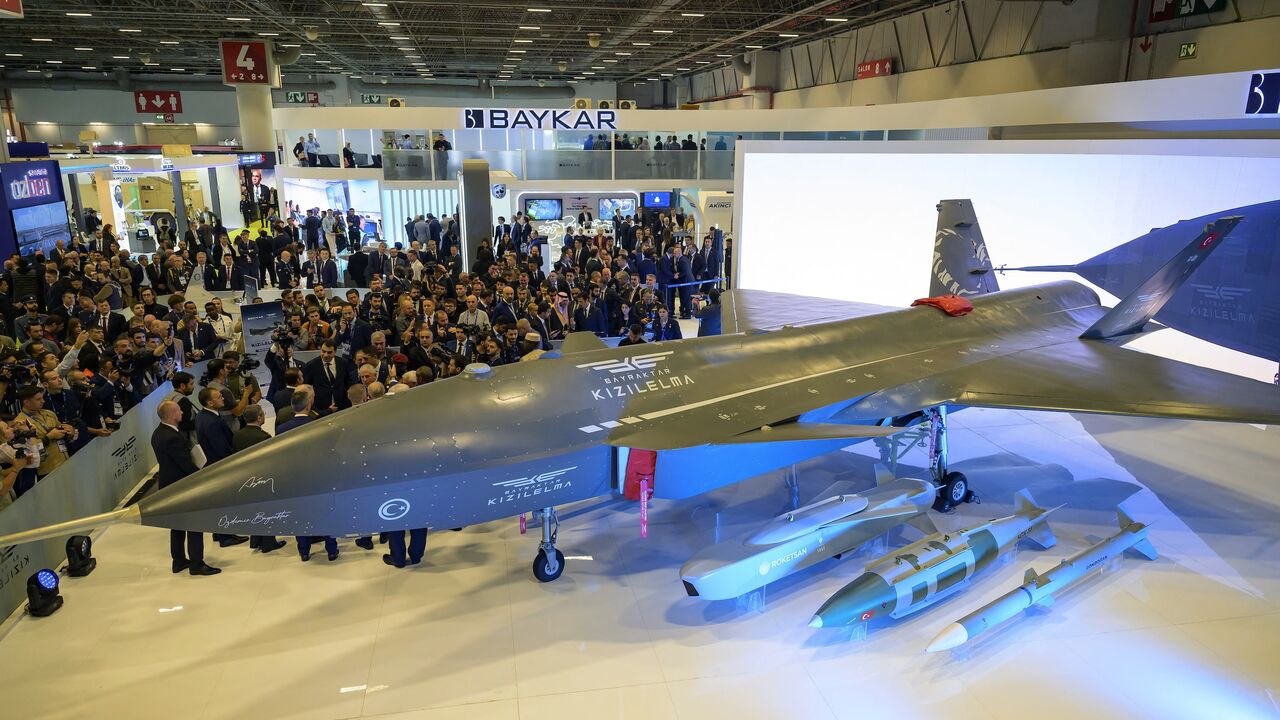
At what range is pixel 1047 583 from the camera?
7672mm

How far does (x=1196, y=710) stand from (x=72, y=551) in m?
10.9

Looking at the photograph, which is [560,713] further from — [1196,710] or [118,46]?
[118,46]

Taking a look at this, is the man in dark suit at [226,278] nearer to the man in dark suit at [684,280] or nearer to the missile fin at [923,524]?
the man in dark suit at [684,280]

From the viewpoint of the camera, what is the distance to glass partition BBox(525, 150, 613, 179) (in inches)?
1012

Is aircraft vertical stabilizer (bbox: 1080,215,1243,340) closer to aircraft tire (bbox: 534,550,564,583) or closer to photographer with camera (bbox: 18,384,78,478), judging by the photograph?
aircraft tire (bbox: 534,550,564,583)

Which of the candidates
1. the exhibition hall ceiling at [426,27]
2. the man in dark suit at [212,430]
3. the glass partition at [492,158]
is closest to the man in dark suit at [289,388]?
the man in dark suit at [212,430]

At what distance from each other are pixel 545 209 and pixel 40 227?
1447 cm

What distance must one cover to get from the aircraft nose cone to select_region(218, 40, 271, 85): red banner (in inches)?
1395

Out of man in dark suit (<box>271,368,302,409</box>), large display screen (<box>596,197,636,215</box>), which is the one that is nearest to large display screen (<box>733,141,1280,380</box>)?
large display screen (<box>596,197,636,215</box>)

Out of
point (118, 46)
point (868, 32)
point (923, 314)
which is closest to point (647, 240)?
point (923, 314)

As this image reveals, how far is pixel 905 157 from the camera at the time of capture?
55.3 feet

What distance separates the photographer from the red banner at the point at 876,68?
115ft

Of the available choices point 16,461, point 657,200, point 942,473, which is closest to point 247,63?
point 657,200

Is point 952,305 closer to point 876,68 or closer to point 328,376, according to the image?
point 328,376
